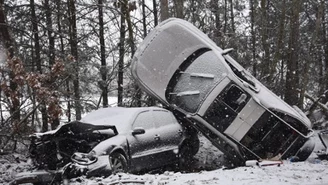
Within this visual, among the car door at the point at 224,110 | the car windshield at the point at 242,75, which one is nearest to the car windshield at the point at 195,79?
the car door at the point at 224,110

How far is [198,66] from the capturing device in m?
9.18

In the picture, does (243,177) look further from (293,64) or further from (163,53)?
(293,64)

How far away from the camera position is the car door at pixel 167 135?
880 centimetres

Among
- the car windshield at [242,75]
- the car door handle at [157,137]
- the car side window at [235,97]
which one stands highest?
the car windshield at [242,75]

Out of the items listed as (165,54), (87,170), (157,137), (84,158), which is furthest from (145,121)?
(87,170)

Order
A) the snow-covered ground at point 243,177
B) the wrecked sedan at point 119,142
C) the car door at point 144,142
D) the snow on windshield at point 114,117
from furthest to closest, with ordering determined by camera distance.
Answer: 1. the snow on windshield at point 114,117
2. the car door at point 144,142
3. the wrecked sedan at point 119,142
4. the snow-covered ground at point 243,177

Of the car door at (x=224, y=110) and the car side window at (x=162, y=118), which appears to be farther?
the car side window at (x=162, y=118)

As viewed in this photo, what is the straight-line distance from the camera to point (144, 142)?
818 centimetres

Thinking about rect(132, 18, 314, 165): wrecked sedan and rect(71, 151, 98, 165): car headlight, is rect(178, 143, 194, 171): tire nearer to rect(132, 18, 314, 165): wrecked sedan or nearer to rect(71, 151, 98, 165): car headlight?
rect(132, 18, 314, 165): wrecked sedan

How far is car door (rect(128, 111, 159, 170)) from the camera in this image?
785 centimetres

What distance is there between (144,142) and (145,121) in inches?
24.8

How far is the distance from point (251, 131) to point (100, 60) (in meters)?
12.3

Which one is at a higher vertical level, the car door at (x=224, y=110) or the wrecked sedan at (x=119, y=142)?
the car door at (x=224, y=110)

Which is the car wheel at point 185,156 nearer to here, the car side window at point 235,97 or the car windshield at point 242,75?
the car side window at point 235,97
